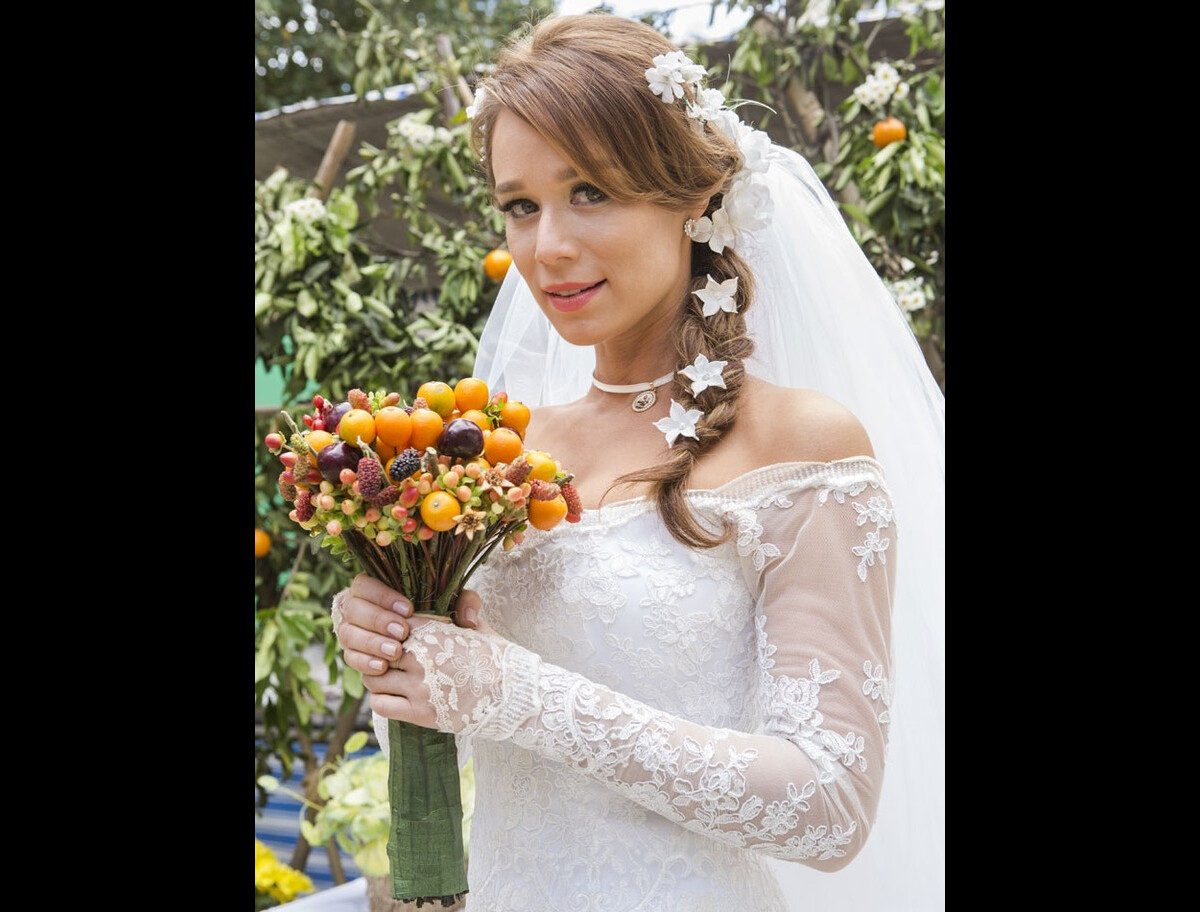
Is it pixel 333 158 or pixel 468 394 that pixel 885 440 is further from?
pixel 333 158

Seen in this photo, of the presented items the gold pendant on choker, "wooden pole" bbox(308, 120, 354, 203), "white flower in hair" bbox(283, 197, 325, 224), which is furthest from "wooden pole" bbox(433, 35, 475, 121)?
the gold pendant on choker

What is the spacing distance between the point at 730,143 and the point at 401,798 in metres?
1.04

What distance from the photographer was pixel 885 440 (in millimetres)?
1740

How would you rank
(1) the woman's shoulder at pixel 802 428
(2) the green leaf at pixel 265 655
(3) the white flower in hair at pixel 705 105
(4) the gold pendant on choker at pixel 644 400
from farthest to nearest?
(2) the green leaf at pixel 265 655 < (4) the gold pendant on choker at pixel 644 400 < (3) the white flower in hair at pixel 705 105 < (1) the woman's shoulder at pixel 802 428

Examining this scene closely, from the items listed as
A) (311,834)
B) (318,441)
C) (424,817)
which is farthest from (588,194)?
(311,834)

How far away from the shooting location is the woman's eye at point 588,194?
Answer: 4.99ft

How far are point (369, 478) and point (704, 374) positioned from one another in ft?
1.82

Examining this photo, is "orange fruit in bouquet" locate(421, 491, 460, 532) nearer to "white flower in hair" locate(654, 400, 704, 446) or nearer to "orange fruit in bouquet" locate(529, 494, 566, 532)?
"orange fruit in bouquet" locate(529, 494, 566, 532)

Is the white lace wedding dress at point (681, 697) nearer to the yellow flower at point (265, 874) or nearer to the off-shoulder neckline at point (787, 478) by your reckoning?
the off-shoulder neckline at point (787, 478)

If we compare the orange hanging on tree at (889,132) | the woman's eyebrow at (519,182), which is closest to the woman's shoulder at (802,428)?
the woman's eyebrow at (519,182)

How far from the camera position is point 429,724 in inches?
54.1

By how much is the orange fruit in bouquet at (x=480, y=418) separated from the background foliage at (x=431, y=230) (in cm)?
192

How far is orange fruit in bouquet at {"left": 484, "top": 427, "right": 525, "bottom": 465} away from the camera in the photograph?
1334 mm
